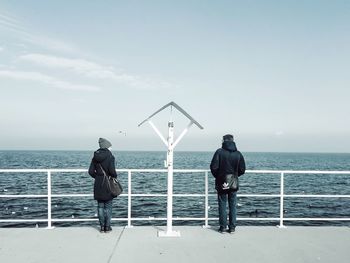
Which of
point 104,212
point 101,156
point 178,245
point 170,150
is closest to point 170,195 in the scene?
point 170,150

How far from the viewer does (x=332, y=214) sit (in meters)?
22.0

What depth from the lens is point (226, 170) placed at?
22.3 feet

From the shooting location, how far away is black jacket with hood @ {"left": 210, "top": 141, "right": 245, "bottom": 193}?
681 centimetres

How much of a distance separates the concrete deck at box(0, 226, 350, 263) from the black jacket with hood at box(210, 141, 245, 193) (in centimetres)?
107

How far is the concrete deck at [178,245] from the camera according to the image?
5398mm

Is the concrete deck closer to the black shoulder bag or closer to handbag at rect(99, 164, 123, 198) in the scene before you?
handbag at rect(99, 164, 123, 198)

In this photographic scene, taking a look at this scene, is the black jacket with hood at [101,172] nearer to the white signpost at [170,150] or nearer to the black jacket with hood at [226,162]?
the white signpost at [170,150]

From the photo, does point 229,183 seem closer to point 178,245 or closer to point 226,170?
point 226,170

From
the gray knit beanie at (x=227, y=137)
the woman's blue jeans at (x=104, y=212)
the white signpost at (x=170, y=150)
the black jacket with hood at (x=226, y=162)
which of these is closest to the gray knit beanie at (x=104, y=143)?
the white signpost at (x=170, y=150)

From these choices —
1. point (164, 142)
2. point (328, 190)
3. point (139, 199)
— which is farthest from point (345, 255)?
point (328, 190)

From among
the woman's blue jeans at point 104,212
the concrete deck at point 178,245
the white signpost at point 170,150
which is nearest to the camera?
the concrete deck at point 178,245

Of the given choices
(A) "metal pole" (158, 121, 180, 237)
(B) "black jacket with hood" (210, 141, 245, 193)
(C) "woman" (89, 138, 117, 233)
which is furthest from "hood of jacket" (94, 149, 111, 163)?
(B) "black jacket with hood" (210, 141, 245, 193)

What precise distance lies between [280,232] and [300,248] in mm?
1071

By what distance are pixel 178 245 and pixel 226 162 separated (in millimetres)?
1666
